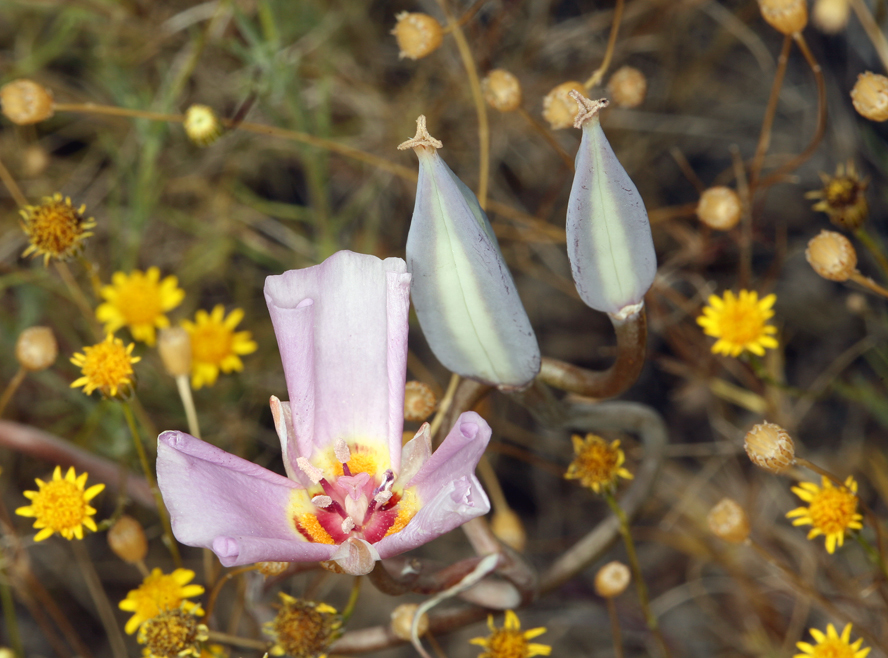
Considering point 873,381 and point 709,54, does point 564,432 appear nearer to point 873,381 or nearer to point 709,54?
point 873,381

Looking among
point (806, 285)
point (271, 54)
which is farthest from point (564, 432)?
point (271, 54)

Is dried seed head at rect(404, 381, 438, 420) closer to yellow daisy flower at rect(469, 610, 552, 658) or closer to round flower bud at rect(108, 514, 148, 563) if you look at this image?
yellow daisy flower at rect(469, 610, 552, 658)

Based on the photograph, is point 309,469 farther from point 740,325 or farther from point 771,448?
point 740,325

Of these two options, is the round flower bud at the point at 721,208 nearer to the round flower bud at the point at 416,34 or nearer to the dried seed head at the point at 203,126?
the round flower bud at the point at 416,34

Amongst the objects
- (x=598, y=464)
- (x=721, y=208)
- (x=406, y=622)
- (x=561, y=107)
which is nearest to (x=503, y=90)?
(x=561, y=107)

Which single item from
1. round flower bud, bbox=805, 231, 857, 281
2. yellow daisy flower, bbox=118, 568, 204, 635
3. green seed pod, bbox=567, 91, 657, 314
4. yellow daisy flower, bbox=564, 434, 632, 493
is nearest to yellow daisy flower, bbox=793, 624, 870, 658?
yellow daisy flower, bbox=564, 434, 632, 493

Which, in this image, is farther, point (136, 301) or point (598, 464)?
point (136, 301)

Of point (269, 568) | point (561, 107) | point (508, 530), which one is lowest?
point (508, 530)
